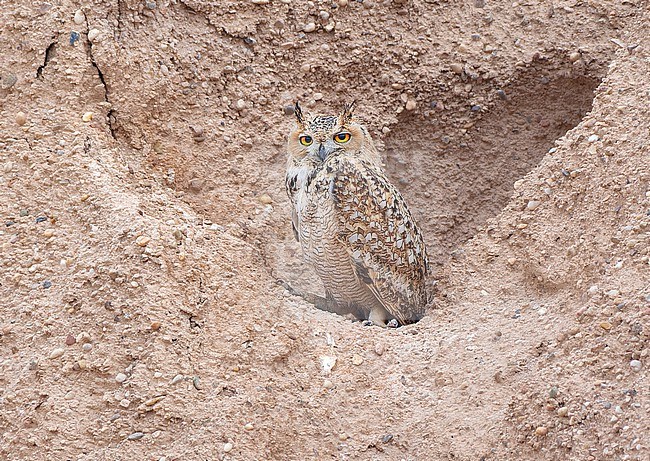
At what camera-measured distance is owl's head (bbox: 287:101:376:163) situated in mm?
4402

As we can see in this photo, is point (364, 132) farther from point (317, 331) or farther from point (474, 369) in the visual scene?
point (474, 369)

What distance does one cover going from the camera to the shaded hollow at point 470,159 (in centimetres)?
518

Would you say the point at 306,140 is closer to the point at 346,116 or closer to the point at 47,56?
the point at 346,116

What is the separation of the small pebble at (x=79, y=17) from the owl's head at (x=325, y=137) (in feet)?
4.20

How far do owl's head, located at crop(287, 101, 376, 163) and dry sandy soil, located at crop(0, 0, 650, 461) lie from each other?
19.5 inches

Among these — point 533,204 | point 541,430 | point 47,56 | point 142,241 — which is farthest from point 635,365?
point 47,56

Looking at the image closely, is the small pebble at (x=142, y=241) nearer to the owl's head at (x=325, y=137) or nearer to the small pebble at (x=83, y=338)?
the small pebble at (x=83, y=338)

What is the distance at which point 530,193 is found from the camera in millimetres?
4363

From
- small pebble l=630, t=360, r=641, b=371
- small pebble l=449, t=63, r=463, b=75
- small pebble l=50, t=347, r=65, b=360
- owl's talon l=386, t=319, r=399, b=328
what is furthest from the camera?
small pebble l=449, t=63, r=463, b=75

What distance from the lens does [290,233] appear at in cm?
500

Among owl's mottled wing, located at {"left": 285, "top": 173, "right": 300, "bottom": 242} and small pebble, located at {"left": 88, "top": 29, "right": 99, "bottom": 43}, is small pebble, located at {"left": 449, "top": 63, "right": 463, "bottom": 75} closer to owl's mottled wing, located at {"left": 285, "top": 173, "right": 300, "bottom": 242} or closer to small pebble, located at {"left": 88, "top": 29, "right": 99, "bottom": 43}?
owl's mottled wing, located at {"left": 285, "top": 173, "right": 300, "bottom": 242}

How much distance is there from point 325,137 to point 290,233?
818 mm

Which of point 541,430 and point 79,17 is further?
point 79,17

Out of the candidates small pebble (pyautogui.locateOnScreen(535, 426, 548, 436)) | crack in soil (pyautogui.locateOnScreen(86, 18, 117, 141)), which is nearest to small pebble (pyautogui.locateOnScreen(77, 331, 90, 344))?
crack in soil (pyautogui.locateOnScreen(86, 18, 117, 141))
